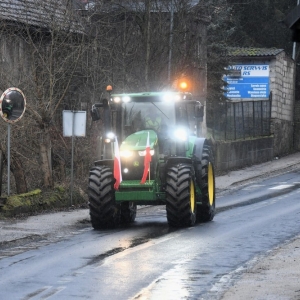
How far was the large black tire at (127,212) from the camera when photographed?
70.8ft

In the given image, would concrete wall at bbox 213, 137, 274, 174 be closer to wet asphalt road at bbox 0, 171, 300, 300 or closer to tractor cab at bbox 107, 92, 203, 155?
wet asphalt road at bbox 0, 171, 300, 300

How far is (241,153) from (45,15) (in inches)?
844

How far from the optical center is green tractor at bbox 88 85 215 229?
65.8 feet

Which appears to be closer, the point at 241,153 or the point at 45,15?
the point at 45,15

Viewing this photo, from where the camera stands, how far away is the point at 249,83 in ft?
190

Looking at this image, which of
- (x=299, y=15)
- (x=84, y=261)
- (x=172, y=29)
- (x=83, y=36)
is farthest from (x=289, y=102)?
(x=299, y=15)

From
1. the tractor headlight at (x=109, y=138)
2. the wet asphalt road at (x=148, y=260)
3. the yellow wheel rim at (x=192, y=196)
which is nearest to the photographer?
the wet asphalt road at (x=148, y=260)

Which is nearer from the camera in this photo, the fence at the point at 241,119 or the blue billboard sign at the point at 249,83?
the fence at the point at 241,119

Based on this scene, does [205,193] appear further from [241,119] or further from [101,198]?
→ [241,119]

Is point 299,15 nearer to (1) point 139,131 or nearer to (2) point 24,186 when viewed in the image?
(1) point 139,131

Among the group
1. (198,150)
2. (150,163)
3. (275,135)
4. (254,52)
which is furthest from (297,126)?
(150,163)

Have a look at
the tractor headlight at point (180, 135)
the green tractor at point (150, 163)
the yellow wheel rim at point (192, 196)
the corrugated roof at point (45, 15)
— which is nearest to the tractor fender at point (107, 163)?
the green tractor at point (150, 163)

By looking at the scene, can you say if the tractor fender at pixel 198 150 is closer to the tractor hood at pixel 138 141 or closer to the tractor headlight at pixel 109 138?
the tractor hood at pixel 138 141

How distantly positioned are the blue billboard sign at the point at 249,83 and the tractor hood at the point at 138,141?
117 feet
